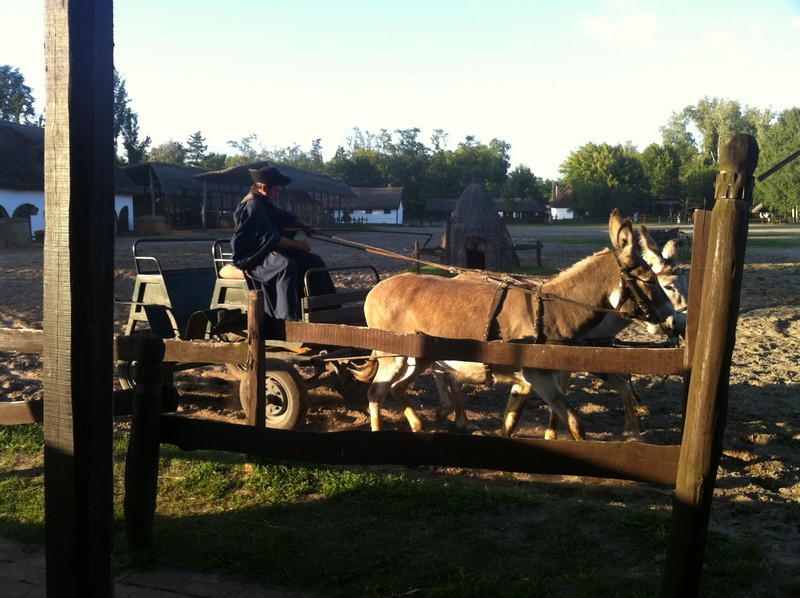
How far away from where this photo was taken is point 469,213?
2291 cm

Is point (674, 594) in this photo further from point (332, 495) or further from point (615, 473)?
point (332, 495)

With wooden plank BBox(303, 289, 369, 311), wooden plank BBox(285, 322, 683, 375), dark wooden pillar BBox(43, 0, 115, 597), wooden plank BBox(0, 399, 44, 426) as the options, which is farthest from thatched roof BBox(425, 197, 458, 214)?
dark wooden pillar BBox(43, 0, 115, 597)

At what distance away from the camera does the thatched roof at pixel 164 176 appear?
4641 cm

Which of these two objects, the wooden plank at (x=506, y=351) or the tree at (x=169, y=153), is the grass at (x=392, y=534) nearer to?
the wooden plank at (x=506, y=351)

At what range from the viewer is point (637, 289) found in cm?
619

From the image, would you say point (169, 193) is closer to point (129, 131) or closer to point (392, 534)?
point (129, 131)

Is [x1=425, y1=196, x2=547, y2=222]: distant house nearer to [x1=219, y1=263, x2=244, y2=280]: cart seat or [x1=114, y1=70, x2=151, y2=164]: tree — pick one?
[x1=114, y1=70, x2=151, y2=164]: tree

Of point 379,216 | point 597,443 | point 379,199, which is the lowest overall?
point 597,443

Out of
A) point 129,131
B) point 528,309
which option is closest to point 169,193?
point 129,131

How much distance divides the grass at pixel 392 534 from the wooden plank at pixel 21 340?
1093 millimetres

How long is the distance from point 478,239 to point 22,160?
28184 millimetres

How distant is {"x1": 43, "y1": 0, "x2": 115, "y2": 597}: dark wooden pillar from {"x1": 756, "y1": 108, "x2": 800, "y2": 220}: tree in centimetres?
8114

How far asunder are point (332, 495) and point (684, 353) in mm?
2632

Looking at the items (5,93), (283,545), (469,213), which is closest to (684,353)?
(283,545)
